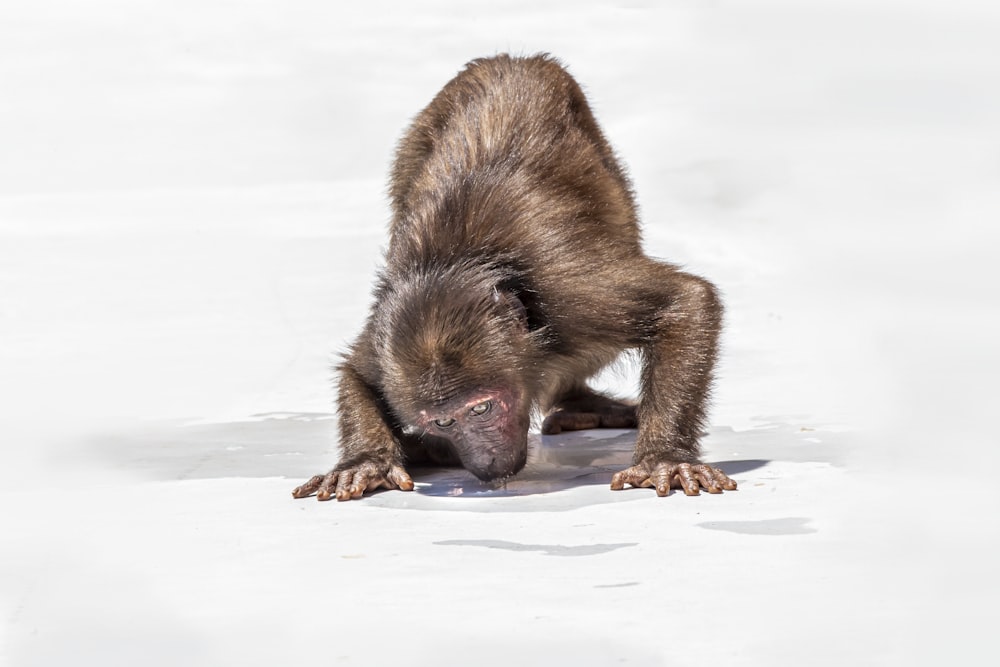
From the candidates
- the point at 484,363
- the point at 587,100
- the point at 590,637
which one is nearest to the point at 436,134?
the point at 587,100

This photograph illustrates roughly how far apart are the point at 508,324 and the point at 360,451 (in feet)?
4.26

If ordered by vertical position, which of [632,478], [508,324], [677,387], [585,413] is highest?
[508,324]

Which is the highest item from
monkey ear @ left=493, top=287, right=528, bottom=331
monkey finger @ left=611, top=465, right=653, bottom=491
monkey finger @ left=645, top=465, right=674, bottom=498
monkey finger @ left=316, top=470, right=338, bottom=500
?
monkey ear @ left=493, top=287, right=528, bottom=331

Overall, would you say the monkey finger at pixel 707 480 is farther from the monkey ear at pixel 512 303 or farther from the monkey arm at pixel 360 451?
the monkey arm at pixel 360 451

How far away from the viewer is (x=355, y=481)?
8.30 meters

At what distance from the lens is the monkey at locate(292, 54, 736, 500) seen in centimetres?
795

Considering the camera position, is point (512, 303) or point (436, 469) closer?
point (512, 303)

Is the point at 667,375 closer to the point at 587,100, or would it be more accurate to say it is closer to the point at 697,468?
the point at 697,468

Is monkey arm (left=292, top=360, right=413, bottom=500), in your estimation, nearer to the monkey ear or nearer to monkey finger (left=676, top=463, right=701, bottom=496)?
the monkey ear

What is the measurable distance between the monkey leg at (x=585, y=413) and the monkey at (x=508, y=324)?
0.74 metres

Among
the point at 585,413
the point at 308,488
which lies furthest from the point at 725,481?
the point at 585,413

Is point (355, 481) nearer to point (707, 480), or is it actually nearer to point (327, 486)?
point (327, 486)

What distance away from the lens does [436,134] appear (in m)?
10.3

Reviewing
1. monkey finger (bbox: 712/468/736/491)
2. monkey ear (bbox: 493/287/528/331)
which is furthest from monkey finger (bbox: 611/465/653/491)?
monkey ear (bbox: 493/287/528/331)
